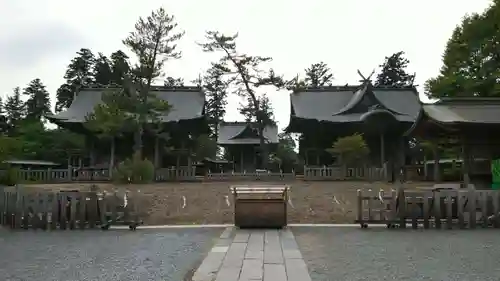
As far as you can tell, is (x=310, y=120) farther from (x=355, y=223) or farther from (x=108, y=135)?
(x=355, y=223)

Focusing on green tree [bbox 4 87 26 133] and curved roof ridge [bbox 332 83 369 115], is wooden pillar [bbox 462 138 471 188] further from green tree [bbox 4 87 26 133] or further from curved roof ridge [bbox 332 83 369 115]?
green tree [bbox 4 87 26 133]

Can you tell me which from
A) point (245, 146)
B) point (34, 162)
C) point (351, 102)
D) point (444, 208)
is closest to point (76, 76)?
point (34, 162)

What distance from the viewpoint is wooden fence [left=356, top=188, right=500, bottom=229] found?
11.2m

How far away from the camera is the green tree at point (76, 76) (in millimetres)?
51228

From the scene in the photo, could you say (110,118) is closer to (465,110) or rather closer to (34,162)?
(34,162)

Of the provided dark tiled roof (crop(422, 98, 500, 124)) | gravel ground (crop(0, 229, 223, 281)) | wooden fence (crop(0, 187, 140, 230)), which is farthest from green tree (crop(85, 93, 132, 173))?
gravel ground (crop(0, 229, 223, 281))

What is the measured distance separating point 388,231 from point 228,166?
3838 centimetres

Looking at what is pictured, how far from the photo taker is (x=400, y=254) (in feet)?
24.2

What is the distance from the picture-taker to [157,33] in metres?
30.0

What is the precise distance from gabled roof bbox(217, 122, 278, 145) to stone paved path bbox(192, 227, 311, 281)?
29.8 meters

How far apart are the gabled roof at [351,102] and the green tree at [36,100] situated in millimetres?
29750

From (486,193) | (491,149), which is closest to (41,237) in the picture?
(486,193)

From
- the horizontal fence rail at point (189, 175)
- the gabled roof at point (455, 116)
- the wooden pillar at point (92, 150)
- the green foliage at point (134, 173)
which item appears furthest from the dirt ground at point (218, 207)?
the wooden pillar at point (92, 150)

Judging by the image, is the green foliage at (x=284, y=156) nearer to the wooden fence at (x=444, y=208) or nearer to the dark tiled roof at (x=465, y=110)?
the dark tiled roof at (x=465, y=110)
